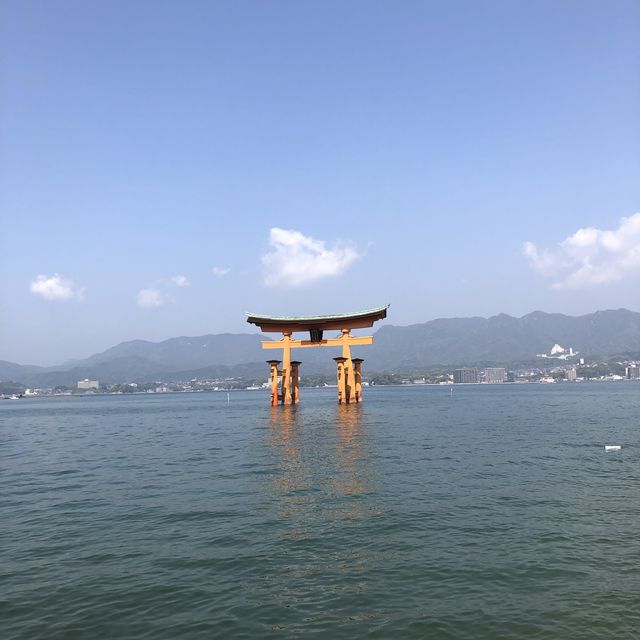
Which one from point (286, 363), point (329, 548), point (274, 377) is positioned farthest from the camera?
point (274, 377)

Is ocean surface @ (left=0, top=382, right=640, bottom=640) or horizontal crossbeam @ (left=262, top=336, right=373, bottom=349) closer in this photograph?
ocean surface @ (left=0, top=382, right=640, bottom=640)

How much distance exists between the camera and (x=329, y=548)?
9594 mm

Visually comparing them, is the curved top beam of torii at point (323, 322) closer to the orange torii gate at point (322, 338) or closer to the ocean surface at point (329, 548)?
the orange torii gate at point (322, 338)

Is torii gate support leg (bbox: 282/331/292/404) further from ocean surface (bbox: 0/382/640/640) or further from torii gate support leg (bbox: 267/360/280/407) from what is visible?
ocean surface (bbox: 0/382/640/640)

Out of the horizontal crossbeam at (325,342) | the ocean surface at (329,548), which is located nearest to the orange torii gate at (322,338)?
the horizontal crossbeam at (325,342)

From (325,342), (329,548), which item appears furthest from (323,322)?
(329,548)

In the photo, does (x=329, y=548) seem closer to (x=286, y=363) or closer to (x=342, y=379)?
(x=286, y=363)

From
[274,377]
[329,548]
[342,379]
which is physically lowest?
[329,548]

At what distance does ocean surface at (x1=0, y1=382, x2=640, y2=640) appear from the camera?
688 cm

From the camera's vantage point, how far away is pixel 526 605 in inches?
282

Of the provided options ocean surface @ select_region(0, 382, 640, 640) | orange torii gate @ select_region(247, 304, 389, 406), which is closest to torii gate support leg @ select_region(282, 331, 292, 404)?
orange torii gate @ select_region(247, 304, 389, 406)

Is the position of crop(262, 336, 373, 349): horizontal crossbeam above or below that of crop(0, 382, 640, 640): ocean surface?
above

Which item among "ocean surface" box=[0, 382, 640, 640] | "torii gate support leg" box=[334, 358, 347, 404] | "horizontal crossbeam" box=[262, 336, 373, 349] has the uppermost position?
"horizontal crossbeam" box=[262, 336, 373, 349]

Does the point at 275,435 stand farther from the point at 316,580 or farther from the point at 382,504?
the point at 316,580
